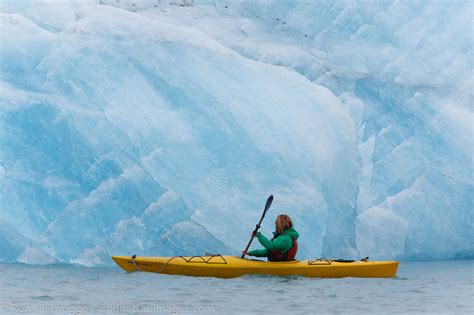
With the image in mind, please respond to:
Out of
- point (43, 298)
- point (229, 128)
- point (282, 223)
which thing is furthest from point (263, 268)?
point (229, 128)

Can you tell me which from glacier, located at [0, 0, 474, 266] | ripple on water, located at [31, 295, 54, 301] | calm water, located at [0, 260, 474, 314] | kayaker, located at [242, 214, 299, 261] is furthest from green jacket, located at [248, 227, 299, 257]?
ripple on water, located at [31, 295, 54, 301]

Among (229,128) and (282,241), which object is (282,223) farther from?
(229,128)

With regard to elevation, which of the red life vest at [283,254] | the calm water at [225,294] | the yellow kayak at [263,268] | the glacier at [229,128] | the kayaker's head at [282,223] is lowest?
the calm water at [225,294]

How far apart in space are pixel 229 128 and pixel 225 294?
404 cm

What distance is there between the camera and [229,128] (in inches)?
484

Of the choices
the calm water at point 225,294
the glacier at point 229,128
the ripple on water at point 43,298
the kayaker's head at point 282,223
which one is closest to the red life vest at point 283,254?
the kayaker's head at point 282,223

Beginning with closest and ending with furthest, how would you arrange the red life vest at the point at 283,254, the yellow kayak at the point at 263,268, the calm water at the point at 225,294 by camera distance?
the calm water at the point at 225,294
the yellow kayak at the point at 263,268
the red life vest at the point at 283,254

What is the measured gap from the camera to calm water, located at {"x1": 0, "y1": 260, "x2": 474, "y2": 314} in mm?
7809

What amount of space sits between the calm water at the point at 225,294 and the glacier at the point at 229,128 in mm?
1304

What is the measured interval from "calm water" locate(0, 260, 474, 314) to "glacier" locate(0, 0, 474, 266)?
130 centimetres

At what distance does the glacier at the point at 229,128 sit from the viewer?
11.9 meters

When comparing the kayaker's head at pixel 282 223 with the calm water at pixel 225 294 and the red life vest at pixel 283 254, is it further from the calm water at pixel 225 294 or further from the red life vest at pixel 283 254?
the calm water at pixel 225 294

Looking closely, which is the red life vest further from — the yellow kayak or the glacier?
the glacier

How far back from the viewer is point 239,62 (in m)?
12.9
